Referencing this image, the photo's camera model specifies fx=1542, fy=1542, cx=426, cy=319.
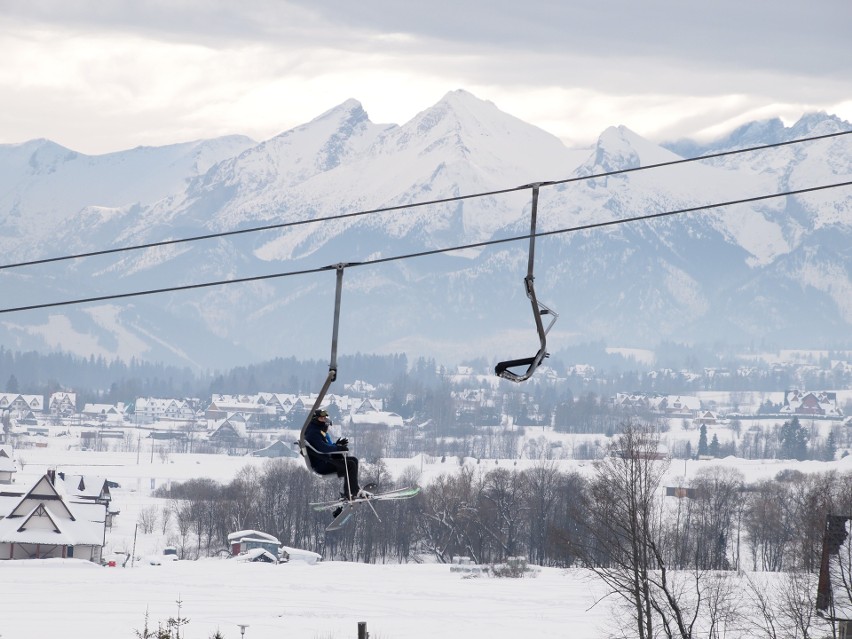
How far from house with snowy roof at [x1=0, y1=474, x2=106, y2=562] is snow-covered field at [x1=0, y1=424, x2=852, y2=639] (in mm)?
7681

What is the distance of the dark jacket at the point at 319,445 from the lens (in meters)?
25.8

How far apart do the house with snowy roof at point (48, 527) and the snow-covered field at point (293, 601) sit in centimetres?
768

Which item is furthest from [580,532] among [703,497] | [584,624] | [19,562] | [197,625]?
[197,625]

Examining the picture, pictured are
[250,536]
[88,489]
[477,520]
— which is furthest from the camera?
[88,489]

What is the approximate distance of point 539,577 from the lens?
3782 inches

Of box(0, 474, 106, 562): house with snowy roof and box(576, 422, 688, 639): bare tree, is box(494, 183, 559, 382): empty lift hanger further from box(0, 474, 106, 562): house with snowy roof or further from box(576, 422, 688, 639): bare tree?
box(0, 474, 106, 562): house with snowy roof

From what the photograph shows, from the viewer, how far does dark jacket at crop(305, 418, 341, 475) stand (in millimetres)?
25812

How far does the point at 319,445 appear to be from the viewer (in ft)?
84.8

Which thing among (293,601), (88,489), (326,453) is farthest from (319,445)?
(88,489)

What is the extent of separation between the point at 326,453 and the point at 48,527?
88845mm

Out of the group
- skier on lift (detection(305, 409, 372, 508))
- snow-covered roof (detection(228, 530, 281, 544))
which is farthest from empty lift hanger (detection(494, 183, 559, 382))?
snow-covered roof (detection(228, 530, 281, 544))

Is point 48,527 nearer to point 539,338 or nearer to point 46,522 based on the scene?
point 46,522

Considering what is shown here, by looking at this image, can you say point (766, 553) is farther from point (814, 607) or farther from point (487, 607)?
point (814, 607)

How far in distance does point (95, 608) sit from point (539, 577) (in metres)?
36.8
